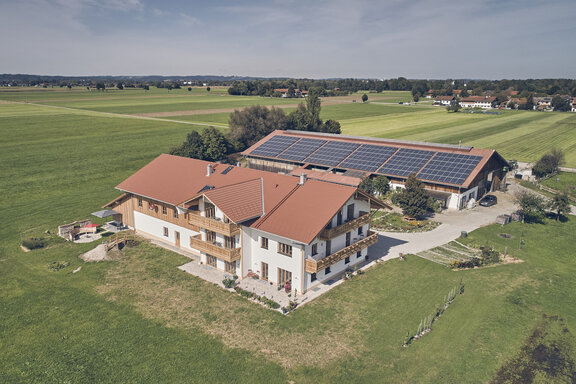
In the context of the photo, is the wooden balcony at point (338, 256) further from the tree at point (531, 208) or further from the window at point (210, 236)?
the tree at point (531, 208)

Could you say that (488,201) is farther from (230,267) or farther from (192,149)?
(192,149)

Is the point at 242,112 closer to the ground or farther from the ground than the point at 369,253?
farther from the ground

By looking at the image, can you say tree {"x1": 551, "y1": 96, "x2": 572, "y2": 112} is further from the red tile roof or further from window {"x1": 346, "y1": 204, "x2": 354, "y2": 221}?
the red tile roof

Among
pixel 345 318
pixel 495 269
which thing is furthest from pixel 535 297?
pixel 345 318

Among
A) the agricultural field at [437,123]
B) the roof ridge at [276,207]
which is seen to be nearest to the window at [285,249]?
the roof ridge at [276,207]

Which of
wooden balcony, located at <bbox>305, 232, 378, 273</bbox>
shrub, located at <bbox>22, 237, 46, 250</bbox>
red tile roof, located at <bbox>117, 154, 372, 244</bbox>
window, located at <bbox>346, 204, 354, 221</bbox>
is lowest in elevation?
shrub, located at <bbox>22, 237, 46, 250</bbox>

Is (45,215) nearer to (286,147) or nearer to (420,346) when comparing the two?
(286,147)

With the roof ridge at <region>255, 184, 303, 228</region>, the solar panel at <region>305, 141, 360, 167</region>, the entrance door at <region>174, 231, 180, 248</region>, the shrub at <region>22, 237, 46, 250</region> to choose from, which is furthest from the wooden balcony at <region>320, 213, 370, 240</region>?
the shrub at <region>22, 237, 46, 250</region>
